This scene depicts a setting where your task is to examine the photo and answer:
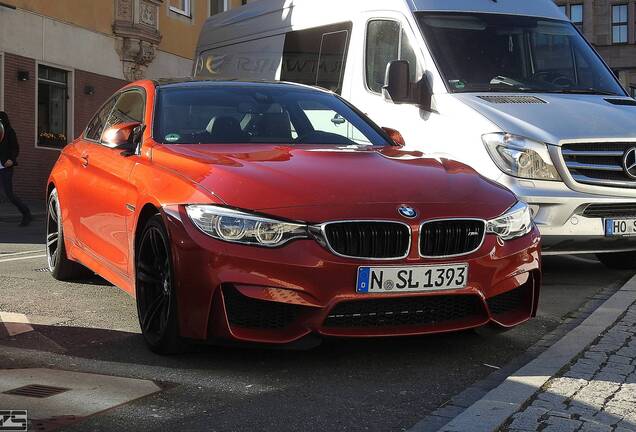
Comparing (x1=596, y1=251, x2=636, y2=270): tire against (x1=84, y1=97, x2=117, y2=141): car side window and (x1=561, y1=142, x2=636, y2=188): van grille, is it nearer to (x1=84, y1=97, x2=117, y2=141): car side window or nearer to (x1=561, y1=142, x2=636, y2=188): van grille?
(x1=561, y1=142, x2=636, y2=188): van grille

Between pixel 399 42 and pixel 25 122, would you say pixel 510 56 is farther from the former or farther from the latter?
pixel 25 122

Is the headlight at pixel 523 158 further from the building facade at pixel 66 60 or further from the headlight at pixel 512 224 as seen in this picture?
the building facade at pixel 66 60

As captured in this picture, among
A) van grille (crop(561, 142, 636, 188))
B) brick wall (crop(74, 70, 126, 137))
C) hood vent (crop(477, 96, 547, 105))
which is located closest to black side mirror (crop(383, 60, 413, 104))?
hood vent (crop(477, 96, 547, 105))

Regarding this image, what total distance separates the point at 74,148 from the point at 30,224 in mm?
8559

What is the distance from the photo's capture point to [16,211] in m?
18.0

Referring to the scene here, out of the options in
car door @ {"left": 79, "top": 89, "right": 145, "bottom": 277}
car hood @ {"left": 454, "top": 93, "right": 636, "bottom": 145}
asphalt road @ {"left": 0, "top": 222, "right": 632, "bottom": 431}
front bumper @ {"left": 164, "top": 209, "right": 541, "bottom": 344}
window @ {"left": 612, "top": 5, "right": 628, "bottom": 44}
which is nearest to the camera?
asphalt road @ {"left": 0, "top": 222, "right": 632, "bottom": 431}

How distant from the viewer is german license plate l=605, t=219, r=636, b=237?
24.5 feet

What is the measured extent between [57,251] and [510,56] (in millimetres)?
4019

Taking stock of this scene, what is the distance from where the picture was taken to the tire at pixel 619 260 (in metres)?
8.48

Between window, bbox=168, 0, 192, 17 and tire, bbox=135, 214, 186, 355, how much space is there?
22276 mm

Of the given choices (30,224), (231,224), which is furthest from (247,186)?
(30,224)

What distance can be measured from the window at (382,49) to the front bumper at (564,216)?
189 centimetres

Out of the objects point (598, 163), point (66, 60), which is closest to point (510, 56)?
point (598, 163)

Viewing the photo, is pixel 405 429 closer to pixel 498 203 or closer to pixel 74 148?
pixel 498 203
